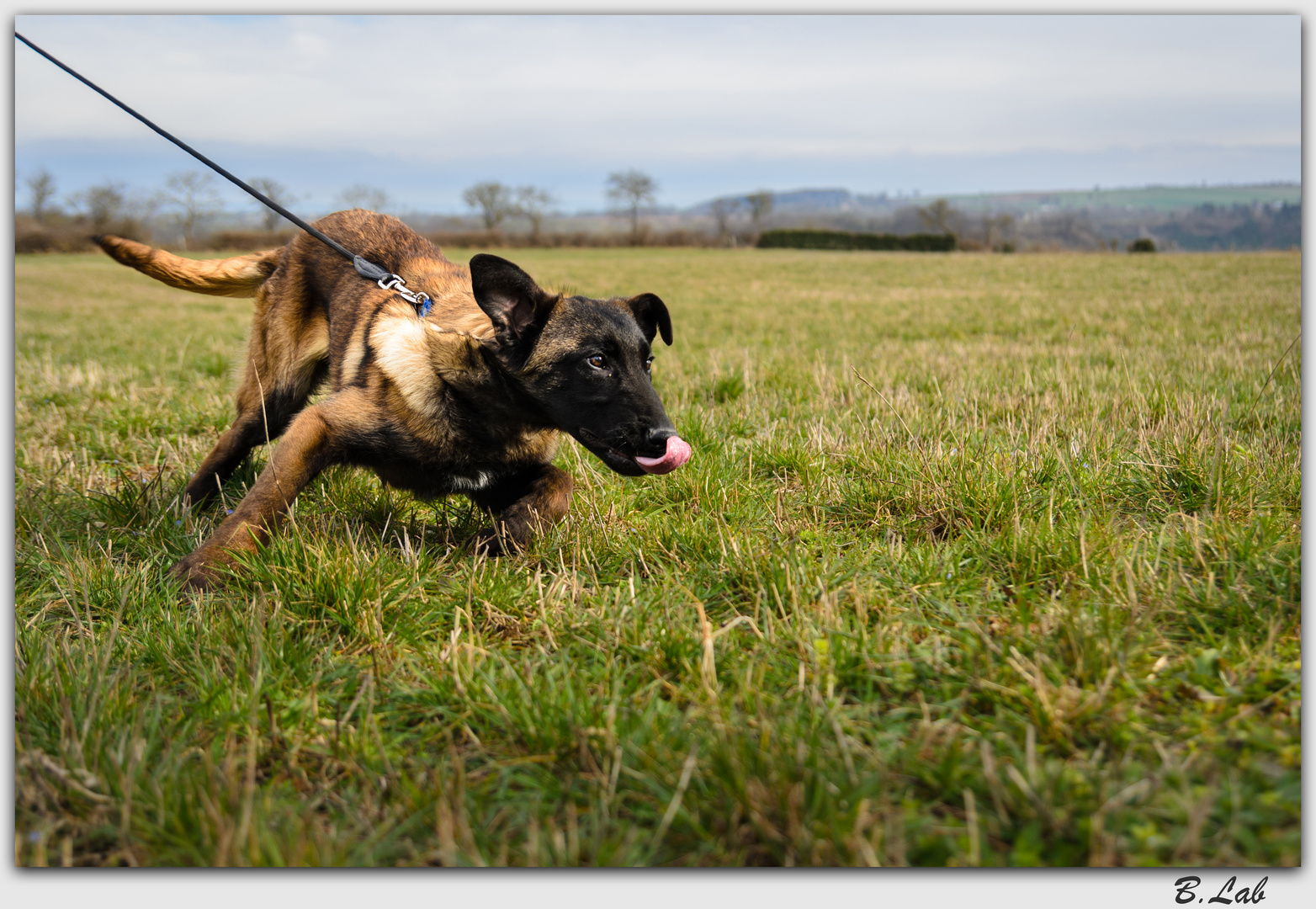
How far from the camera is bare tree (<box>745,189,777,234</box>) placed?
253ft

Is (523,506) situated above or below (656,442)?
below

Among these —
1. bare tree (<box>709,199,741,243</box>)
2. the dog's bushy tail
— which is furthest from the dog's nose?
bare tree (<box>709,199,741,243</box>)

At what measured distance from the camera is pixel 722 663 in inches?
92.8

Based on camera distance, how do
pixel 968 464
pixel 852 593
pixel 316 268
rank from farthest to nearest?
pixel 316 268, pixel 968 464, pixel 852 593

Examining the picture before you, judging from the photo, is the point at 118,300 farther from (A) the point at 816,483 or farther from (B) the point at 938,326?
(A) the point at 816,483

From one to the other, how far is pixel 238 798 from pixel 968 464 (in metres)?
3.05

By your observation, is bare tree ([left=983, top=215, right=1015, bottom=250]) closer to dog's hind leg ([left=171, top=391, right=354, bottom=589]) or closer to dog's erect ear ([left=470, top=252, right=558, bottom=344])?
→ dog's erect ear ([left=470, top=252, right=558, bottom=344])

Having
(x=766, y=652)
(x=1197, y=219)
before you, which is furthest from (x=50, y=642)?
(x=1197, y=219)

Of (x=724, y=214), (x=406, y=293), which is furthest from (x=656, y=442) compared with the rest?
(x=724, y=214)

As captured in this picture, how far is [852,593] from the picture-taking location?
8.69 feet

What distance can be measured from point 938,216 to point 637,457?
7366cm

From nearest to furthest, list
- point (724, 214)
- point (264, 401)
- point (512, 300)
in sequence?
point (512, 300)
point (264, 401)
point (724, 214)

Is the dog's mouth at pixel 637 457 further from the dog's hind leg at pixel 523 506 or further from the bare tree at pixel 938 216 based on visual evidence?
the bare tree at pixel 938 216

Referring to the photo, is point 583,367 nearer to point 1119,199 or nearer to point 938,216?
point 1119,199
